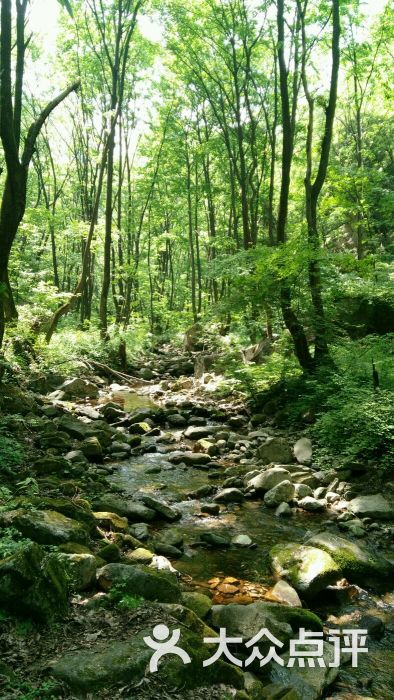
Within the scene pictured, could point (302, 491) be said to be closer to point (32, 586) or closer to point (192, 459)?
point (192, 459)

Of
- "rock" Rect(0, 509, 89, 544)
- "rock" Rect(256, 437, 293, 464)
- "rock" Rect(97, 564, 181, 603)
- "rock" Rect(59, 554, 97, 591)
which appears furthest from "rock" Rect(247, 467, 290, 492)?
"rock" Rect(59, 554, 97, 591)

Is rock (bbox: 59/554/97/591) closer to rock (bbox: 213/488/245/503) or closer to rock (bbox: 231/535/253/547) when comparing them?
rock (bbox: 231/535/253/547)

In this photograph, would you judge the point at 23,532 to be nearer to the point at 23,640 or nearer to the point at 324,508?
the point at 23,640

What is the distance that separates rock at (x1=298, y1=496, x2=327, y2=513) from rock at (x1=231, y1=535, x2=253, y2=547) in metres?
1.34

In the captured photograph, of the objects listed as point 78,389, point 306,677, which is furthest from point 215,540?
point 78,389

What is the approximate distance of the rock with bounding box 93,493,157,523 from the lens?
262 inches

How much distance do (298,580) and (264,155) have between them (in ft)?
62.2

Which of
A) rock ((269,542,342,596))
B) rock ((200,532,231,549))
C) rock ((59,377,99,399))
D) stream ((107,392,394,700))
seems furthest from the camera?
rock ((59,377,99,399))

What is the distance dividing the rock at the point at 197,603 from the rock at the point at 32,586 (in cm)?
134

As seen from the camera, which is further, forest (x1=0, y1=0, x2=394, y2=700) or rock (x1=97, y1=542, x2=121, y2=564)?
rock (x1=97, y1=542, x2=121, y2=564)

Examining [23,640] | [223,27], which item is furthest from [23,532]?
[223,27]

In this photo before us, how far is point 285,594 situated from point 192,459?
15.9 ft

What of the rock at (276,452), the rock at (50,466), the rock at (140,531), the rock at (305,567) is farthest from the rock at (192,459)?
the rock at (305,567)

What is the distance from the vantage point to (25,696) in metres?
2.51
